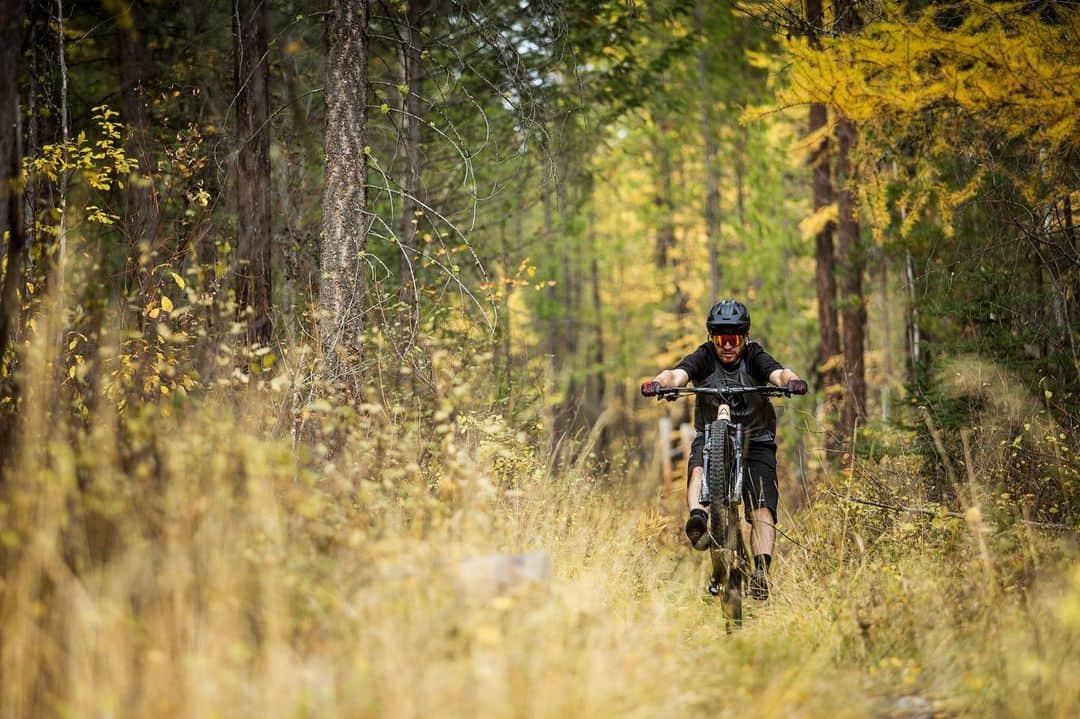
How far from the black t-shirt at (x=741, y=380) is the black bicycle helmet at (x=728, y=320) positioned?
153 millimetres

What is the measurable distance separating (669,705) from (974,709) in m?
1.35

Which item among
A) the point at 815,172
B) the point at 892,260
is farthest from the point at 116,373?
the point at 815,172

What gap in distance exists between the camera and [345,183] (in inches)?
274

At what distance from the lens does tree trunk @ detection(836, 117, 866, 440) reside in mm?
13250

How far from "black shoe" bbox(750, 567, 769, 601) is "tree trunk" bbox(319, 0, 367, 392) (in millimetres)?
3045

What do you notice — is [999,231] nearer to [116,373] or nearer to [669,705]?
[669,705]

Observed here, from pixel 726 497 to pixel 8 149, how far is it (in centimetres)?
453

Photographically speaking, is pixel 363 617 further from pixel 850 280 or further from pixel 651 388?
pixel 850 280

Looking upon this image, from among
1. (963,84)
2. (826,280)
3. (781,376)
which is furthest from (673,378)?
(826,280)

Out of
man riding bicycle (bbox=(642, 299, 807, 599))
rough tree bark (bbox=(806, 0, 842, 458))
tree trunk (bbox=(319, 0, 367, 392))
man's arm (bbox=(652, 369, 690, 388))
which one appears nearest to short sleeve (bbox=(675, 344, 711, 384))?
man riding bicycle (bbox=(642, 299, 807, 599))

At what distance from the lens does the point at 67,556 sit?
3.86 m

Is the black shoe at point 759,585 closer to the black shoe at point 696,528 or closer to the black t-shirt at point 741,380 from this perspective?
the black shoe at point 696,528

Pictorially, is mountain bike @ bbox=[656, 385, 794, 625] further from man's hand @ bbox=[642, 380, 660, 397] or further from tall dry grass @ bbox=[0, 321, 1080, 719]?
tall dry grass @ bbox=[0, 321, 1080, 719]

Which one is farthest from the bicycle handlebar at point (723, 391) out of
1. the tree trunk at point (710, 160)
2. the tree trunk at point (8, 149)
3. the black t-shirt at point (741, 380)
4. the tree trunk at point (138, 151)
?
the tree trunk at point (710, 160)
